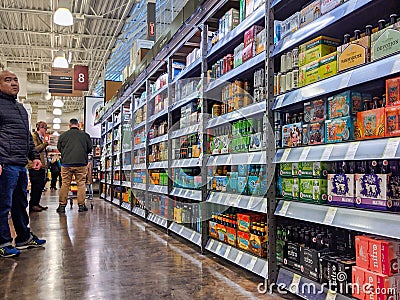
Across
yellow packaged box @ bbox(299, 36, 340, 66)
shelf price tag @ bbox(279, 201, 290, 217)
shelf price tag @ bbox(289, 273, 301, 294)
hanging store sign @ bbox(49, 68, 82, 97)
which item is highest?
hanging store sign @ bbox(49, 68, 82, 97)

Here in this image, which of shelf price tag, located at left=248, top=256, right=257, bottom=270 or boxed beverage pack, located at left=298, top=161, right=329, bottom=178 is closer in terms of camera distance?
boxed beverage pack, located at left=298, top=161, right=329, bottom=178

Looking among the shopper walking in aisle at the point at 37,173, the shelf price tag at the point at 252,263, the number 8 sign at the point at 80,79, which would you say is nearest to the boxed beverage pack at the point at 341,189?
the shelf price tag at the point at 252,263

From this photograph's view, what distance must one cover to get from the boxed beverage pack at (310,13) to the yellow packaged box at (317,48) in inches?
5.1

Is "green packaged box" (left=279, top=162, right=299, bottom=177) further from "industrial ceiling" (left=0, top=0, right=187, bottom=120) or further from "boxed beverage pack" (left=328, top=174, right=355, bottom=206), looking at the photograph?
"industrial ceiling" (left=0, top=0, right=187, bottom=120)

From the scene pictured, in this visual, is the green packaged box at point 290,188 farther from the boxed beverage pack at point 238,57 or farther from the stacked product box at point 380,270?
the boxed beverage pack at point 238,57

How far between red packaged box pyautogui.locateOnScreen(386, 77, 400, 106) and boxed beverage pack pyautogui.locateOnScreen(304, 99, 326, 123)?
446mm

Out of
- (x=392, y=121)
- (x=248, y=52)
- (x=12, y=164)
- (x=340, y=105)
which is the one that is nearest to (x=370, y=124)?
(x=392, y=121)

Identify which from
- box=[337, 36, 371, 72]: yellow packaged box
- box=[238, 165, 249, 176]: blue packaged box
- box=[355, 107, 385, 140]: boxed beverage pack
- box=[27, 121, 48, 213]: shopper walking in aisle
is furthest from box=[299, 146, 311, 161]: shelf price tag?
box=[27, 121, 48, 213]: shopper walking in aisle

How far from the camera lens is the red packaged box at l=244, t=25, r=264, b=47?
3047 millimetres

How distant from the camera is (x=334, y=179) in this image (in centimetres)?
220

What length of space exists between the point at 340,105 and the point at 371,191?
0.50 metres

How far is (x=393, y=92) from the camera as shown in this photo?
190cm

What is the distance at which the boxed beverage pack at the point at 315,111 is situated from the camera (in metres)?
2.35

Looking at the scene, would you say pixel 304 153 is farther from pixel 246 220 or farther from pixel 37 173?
pixel 37 173
